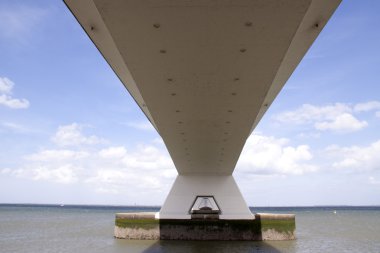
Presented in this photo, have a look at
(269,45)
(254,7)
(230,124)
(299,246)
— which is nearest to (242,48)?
(269,45)

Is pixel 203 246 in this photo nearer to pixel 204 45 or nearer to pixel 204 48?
pixel 204 48

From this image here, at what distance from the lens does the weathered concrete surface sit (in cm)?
2212

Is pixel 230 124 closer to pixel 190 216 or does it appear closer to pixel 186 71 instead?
pixel 186 71

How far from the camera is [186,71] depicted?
779 centimetres

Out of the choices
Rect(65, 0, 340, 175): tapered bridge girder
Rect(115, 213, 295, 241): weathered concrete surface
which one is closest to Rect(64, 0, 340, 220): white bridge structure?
Rect(65, 0, 340, 175): tapered bridge girder

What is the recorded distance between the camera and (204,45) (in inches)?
259

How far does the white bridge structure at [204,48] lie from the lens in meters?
5.41

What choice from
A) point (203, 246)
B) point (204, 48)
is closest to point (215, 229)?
point (203, 246)

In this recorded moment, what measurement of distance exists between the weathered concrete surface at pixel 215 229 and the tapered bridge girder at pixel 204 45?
12.5 meters

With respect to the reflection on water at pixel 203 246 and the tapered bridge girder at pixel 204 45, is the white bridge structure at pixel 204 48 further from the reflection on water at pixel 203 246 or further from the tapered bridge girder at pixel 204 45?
the reflection on water at pixel 203 246

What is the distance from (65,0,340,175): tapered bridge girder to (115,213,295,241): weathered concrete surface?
12.5 metres

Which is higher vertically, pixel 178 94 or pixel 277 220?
pixel 178 94

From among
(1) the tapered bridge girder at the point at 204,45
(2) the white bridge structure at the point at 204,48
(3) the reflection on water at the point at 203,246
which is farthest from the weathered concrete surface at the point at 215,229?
(1) the tapered bridge girder at the point at 204,45

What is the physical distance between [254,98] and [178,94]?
1967mm
